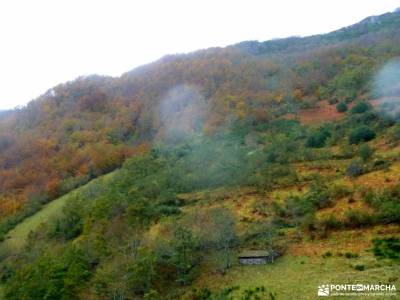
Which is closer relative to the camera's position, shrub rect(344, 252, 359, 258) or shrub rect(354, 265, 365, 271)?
shrub rect(354, 265, 365, 271)

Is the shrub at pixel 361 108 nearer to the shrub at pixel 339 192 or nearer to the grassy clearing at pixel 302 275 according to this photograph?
the shrub at pixel 339 192

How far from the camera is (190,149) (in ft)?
196

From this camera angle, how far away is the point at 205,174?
47781 millimetres

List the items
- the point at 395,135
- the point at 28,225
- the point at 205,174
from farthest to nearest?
the point at 28,225 → the point at 205,174 → the point at 395,135

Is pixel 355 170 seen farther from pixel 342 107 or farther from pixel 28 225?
pixel 28 225

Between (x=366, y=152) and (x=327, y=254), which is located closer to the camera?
(x=327, y=254)

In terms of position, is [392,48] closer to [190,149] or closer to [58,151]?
[190,149]

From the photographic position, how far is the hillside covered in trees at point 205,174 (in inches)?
1123

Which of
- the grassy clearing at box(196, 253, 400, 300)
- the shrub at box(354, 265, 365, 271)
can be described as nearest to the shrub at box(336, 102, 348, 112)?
the grassy clearing at box(196, 253, 400, 300)

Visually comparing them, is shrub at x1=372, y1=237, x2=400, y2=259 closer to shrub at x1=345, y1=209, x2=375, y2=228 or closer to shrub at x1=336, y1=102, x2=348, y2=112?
shrub at x1=345, y1=209, x2=375, y2=228

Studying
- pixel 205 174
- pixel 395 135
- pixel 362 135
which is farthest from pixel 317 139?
pixel 205 174

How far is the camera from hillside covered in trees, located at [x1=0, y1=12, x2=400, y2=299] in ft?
93.6

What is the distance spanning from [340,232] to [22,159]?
2469 inches

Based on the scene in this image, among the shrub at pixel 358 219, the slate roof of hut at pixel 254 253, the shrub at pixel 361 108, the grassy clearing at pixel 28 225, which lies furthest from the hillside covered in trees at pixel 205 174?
the grassy clearing at pixel 28 225
